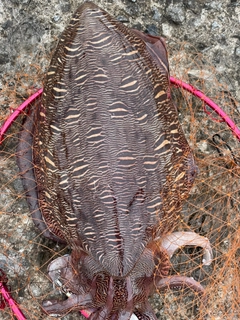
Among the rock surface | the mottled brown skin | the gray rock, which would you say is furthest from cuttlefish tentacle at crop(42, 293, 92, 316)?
→ the gray rock

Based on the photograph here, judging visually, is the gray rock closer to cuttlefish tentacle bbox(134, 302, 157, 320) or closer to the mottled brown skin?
the mottled brown skin

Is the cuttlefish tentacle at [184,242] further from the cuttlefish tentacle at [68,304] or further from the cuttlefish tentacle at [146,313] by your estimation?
the cuttlefish tentacle at [68,304]

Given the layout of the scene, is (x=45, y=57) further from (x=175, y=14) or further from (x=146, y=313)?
(x=146, y=313)

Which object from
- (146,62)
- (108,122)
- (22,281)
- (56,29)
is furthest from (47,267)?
(56,29)

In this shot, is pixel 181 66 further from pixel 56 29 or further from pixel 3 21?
pixel 3 21

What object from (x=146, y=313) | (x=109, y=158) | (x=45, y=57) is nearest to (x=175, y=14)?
(x=45, y=57)

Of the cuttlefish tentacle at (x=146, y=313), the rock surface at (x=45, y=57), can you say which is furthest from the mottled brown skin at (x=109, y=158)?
the rock surface at (x=45, y=57)
